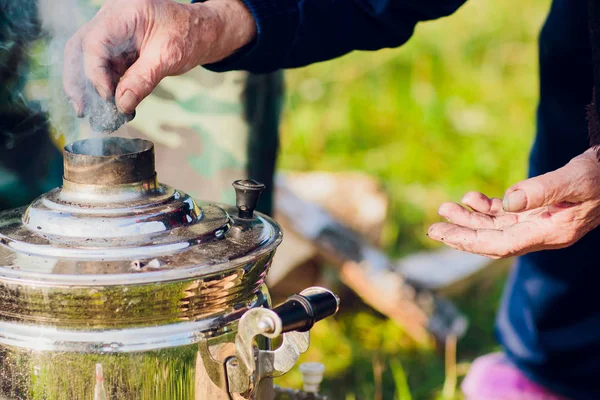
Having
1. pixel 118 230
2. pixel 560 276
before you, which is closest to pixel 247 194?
pixel 118 230

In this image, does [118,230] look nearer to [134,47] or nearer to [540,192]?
[134,47]

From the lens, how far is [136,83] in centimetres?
147

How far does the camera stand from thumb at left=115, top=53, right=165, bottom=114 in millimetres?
1459

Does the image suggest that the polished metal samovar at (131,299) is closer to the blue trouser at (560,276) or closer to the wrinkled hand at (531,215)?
the wrinkled hand at (531,215)

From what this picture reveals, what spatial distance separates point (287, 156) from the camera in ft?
14.6

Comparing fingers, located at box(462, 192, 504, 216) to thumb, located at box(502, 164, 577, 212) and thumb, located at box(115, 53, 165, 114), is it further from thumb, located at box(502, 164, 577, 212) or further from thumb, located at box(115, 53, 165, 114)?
→ thumb, located at box(115, 53, 165, 114)

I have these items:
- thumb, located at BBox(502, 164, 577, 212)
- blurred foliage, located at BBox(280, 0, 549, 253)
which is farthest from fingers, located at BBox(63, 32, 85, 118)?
blurred foliage, located at BBox(280, 0, 549, 253)

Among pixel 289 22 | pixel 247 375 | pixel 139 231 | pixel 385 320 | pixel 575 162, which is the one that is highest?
pixel 289 22

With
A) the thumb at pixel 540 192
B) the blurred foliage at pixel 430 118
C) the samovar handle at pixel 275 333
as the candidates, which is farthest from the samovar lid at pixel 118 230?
the blurred foliage at pixel 430 118

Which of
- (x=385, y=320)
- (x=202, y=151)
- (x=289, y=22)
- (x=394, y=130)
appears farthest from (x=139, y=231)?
(x=394, y=130)

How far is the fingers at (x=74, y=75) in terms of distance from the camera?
151cm

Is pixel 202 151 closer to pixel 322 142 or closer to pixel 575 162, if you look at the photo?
pixel 575 162

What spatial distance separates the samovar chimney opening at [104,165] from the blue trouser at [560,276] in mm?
1442

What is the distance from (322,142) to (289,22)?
2744 millimetres
